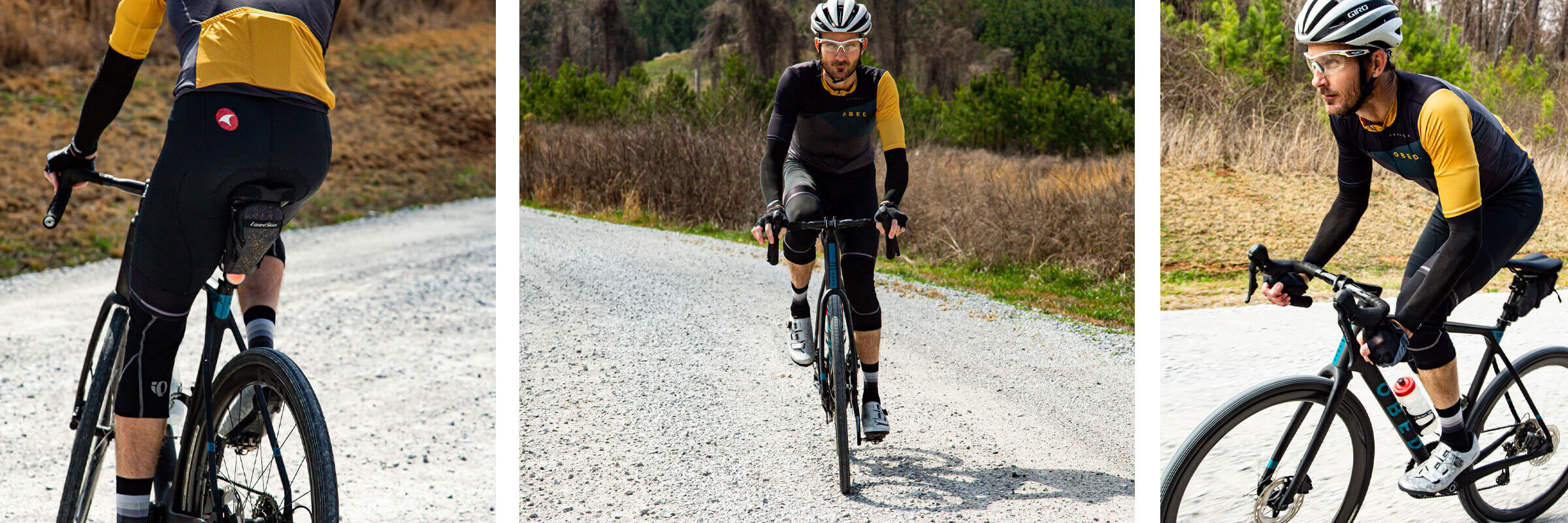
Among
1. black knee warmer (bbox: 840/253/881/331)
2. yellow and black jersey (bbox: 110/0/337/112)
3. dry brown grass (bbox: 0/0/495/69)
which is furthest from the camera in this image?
dry brown grass (bbox: 0/0/495/69)

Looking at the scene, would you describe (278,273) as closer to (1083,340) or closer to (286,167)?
(286,167)

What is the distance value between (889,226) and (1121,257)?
2.52m

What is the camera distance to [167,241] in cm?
241

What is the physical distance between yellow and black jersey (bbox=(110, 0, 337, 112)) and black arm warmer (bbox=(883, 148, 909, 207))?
1.83 m

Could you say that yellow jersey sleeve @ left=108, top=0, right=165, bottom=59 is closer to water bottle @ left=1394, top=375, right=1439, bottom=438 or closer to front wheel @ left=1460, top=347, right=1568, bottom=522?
water bottle @ left=1394, top=375, right=1439, bottom=438

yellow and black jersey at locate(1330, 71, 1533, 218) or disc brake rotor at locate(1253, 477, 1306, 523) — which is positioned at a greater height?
yellow and black jersey at locate(1330, 71, 1533, 218)

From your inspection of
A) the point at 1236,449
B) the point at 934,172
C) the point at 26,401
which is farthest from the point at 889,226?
the point at 26,401

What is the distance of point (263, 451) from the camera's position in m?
2.64

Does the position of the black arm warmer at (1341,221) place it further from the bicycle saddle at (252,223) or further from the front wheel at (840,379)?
the bicycle saddle at (252,223)

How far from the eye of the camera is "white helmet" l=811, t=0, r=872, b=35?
3.58 meters

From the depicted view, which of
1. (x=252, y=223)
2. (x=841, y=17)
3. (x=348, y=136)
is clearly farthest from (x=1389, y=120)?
(x=348, y=136)

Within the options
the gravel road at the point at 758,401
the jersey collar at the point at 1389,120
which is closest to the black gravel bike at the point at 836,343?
the gravel road at the point at 758,401

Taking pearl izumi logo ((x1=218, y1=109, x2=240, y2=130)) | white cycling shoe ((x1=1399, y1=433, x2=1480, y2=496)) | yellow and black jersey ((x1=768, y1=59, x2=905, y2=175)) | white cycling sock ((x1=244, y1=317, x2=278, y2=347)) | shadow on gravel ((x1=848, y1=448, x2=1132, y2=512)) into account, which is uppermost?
pearl izumi logo ((x1=218, y1=109, x2=240, y2=130))

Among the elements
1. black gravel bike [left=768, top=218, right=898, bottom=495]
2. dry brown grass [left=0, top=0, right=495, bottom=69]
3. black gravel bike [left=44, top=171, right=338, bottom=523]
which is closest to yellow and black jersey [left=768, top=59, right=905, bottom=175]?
black gravel bike [left=768, top=218, right=898, bottom=495]
